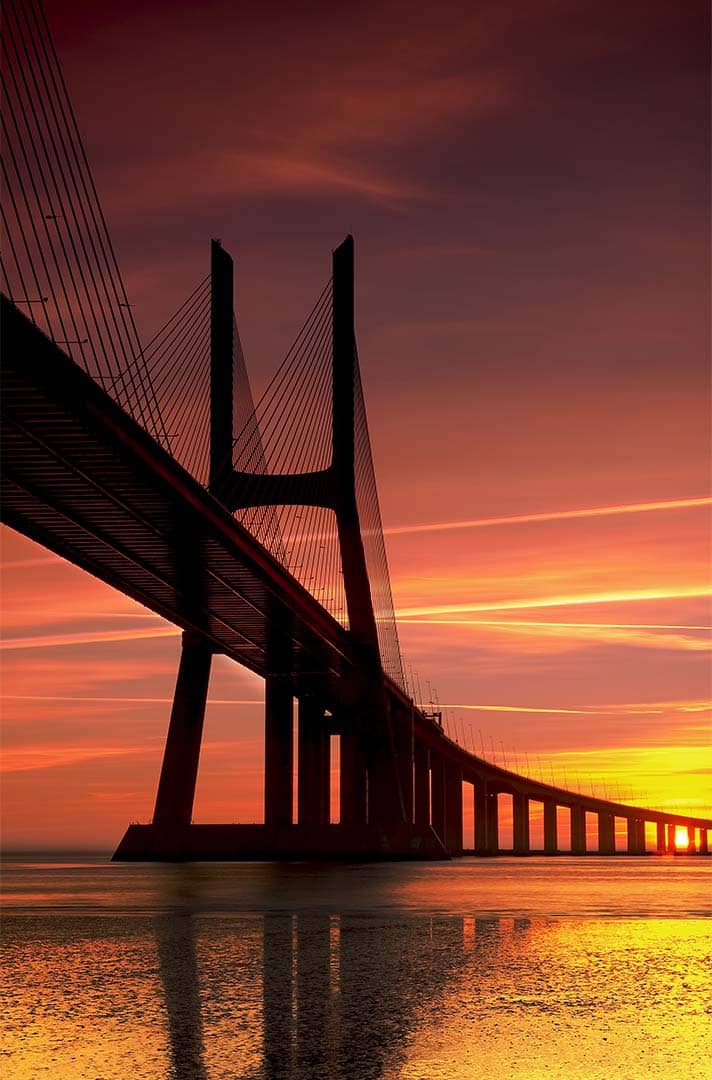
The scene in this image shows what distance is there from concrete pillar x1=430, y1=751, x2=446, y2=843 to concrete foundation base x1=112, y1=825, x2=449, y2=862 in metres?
31.2

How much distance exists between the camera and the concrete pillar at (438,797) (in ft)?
377

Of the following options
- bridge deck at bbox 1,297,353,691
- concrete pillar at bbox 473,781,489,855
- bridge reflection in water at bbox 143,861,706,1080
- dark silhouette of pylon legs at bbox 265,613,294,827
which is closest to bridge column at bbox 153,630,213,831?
bridge deck at bbox 1,297,353,691

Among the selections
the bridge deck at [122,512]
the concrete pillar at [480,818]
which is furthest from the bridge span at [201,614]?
the concrete pillar at [480,818]

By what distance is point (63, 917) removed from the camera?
32.6 m

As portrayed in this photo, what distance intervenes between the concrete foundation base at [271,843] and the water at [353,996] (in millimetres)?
28640

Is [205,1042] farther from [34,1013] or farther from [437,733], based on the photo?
[437,733]

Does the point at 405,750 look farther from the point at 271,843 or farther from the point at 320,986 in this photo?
the point at 320,986

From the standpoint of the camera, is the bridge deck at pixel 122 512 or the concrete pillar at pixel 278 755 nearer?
the bridge deck at pixel 122 512

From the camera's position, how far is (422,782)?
96188mm

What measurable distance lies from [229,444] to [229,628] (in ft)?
21.8

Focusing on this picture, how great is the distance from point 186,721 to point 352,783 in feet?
74.7

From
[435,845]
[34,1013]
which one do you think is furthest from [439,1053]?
[435,845]

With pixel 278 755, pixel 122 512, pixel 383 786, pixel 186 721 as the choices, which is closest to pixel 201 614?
pixel 186 721

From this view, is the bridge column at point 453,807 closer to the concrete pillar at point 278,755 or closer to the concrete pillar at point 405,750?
the concrete pillar at point 405,750
